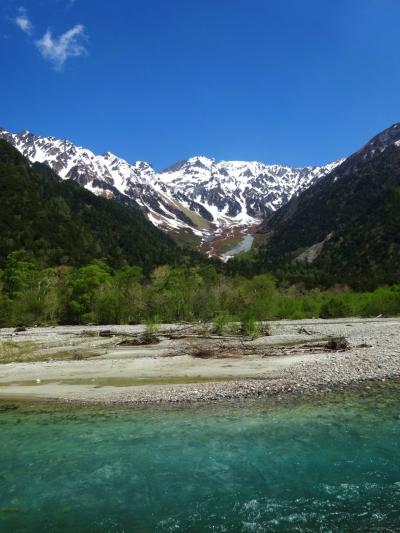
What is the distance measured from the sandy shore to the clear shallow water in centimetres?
259

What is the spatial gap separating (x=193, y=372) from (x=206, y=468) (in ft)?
49.8

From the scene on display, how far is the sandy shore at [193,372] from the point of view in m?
23.7

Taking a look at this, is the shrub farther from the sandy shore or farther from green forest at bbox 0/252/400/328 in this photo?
the sandy shore

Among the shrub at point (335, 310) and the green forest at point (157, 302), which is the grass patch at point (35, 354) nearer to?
the green forest at point (157, 302)

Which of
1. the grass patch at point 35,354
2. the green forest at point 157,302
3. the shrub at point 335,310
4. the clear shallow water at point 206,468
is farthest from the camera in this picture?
the shrub at point 335,310

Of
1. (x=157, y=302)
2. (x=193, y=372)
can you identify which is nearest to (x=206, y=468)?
(x=193, y=372)

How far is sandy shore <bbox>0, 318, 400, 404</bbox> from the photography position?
77.9 ft

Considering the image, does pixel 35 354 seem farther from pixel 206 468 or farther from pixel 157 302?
pixel 157 302

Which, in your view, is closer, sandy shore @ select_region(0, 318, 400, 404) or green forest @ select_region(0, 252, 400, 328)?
sandy shore @ select_region(0, 318, 400, 404)

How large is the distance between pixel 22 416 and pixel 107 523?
11.4 m

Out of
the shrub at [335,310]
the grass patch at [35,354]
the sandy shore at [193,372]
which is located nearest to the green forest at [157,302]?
the shrub at [335,310]

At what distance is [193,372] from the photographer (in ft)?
96.6

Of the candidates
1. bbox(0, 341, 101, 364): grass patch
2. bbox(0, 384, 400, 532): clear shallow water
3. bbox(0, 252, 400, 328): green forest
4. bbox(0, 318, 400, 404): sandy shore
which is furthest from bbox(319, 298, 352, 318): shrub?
bbox(0, 384, 400, 532): clear shallow water

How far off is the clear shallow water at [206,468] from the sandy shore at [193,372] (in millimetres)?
2587
